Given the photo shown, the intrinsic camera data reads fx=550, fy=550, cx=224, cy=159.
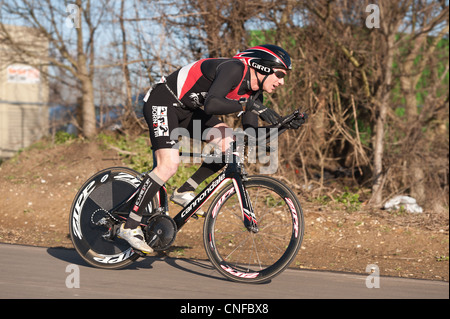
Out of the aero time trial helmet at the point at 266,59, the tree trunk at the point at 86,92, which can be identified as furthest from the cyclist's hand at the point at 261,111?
the tree trunk at the point at 86,92

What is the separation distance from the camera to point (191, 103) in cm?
460

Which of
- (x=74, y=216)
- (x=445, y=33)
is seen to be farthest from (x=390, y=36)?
(x=74, y=216)

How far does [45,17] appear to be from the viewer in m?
11.2

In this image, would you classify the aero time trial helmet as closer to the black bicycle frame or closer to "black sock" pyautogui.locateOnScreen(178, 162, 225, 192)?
the black bicycle frame

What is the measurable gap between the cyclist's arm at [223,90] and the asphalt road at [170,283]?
134 cm

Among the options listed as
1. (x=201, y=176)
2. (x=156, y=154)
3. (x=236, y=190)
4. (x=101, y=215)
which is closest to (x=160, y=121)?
(x=156, y=154)

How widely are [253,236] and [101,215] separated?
1.40 m

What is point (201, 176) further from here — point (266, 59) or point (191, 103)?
point (266, 59)

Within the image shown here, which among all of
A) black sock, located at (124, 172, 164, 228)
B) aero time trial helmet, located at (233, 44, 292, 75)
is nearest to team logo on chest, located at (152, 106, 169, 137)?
black sock, located at (124, 172, 164, 228)

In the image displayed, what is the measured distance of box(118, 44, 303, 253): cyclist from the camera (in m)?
4.27

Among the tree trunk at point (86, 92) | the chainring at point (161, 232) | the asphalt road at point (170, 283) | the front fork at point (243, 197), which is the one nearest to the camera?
the asphalt road at point (170, 283)

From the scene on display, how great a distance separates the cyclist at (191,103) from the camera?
4.27 meters

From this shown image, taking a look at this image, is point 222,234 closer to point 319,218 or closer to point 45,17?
point 319,218

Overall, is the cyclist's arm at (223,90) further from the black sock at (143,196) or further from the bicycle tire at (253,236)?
the black sock at (143,196)
